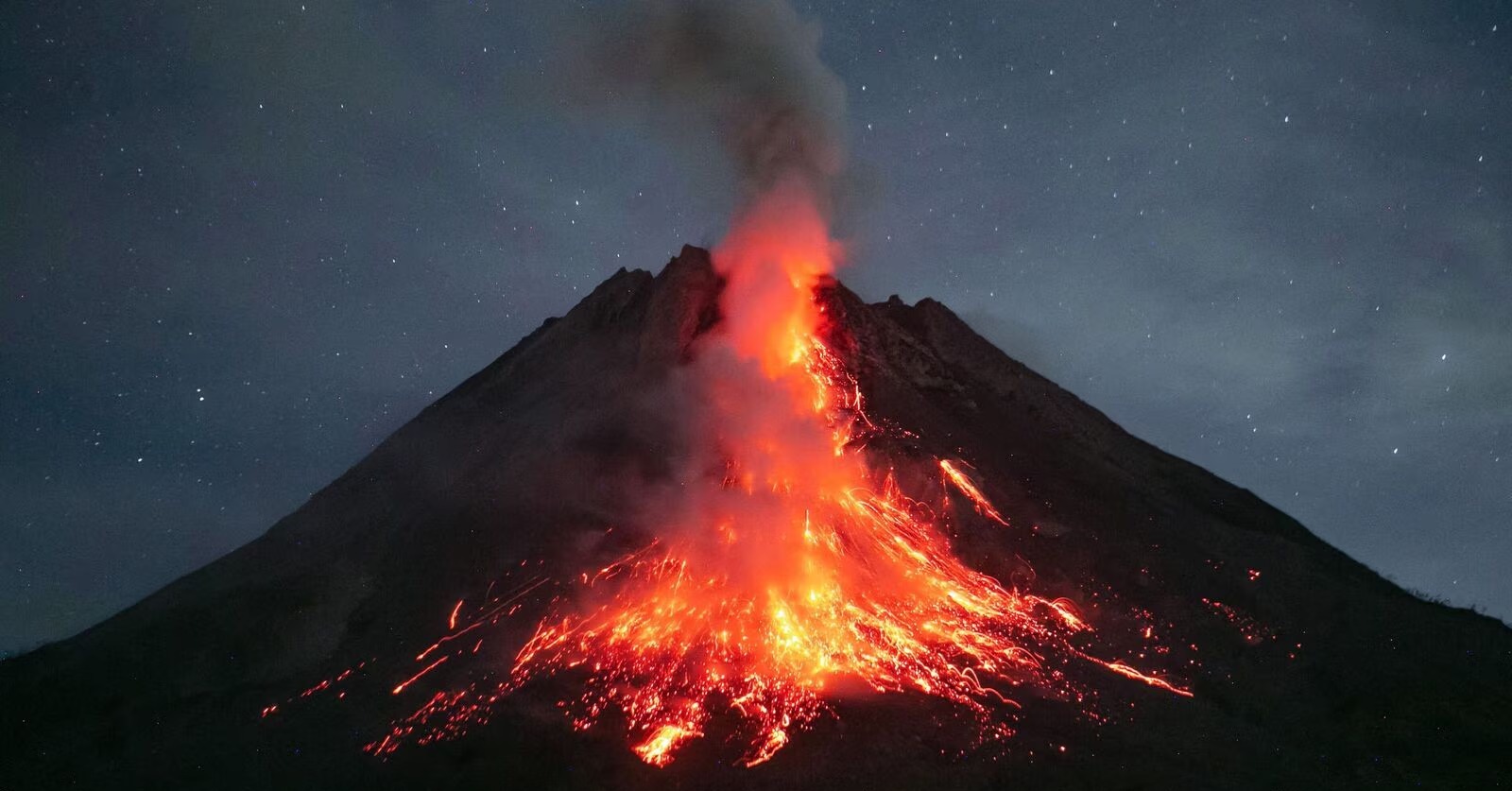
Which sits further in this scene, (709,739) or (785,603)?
(785,603)

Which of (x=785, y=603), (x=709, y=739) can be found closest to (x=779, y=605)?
(x=785, y=603)

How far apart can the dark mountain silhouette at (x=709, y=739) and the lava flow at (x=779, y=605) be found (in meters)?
1.04

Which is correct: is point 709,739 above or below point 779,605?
below

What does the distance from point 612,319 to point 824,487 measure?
53.4ft

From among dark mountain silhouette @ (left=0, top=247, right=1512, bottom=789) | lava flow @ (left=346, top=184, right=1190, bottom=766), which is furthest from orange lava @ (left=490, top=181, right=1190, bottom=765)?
dark mountain silhouette @ (left=0, top=247, right=1512, bottom=789)

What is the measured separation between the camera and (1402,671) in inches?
1034

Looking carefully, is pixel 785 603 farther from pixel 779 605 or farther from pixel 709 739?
pixel 709 739

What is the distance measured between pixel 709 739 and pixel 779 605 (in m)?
6.14

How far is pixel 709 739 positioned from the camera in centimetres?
1977

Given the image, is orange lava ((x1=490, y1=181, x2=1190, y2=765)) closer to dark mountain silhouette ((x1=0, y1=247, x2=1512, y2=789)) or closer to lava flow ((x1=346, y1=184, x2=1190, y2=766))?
lava flow ((x1=346, y1=184, x2=1190, y2=766))

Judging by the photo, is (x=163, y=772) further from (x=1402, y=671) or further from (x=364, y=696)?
(x=1402, y=671)

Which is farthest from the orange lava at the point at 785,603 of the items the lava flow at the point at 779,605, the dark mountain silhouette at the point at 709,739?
the dark mountain silhouette at the point at 709,739

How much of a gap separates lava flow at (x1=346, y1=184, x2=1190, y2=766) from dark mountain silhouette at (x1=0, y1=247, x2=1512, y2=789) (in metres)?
1.04

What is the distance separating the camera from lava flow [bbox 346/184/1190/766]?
21188mm
